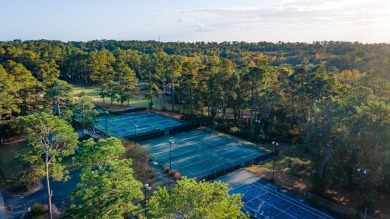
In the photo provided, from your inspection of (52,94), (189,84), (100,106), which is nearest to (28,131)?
(52,94)

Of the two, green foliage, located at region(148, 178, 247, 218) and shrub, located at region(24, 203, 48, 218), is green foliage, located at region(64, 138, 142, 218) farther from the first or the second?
shrub, located at region(24, 203, 48, 218)

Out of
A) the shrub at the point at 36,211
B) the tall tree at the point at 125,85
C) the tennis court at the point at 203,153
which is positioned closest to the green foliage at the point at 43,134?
the shrub at the point at 36,211

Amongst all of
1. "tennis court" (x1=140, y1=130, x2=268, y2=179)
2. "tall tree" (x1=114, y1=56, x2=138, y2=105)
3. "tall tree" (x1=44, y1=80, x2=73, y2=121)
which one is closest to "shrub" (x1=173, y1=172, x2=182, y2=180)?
"tennis court" (x1=140, y1=130, x2=268, y2=179)

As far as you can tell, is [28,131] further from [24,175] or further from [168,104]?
[168,104]

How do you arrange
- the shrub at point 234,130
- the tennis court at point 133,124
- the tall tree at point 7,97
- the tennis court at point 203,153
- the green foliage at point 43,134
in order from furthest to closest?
the tennis court at point 133,124 < the shrub at point 234,130 < the tall tree at point 7,97 < the tennis court at point 203,153 < the green foliage at point 43,134

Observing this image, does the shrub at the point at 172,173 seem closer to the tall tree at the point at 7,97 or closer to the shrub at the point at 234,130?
the shrub at the point at 234,130

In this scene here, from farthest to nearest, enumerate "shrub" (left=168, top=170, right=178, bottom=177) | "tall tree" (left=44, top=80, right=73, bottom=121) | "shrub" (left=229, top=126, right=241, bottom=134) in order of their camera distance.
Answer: "shrub" (left=229, top=126, right=241, bottom=134) → "tall tree" (left=44, top=80, right=73, bottom=121) → "shrub" (left=168, top=170, right=178, bottom=177)
